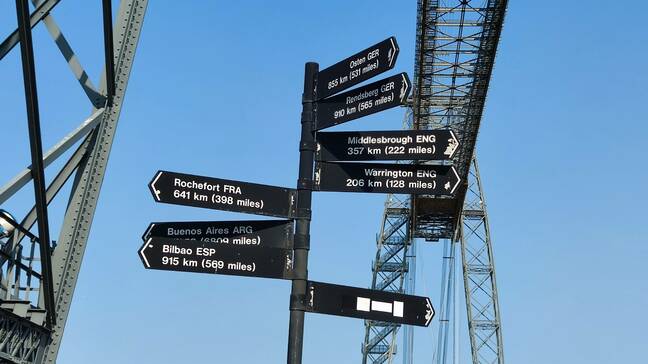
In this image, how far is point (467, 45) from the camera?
2848cm

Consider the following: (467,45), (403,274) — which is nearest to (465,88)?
(467,45)

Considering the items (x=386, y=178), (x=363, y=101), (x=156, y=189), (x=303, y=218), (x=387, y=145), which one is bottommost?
(x=303, y=218)

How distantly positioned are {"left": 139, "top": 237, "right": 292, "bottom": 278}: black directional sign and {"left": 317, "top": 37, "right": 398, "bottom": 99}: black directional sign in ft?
5.20

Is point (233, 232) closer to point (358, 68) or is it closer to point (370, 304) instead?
point (370, 304)

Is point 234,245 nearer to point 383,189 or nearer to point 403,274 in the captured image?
point 383,189

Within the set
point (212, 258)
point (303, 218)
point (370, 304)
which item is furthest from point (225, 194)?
point (370, 304)

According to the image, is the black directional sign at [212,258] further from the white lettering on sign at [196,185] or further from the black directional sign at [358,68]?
the black directional sign at [358,68]

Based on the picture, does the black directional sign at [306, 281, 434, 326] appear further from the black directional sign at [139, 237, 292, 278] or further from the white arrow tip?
the white arrow tip

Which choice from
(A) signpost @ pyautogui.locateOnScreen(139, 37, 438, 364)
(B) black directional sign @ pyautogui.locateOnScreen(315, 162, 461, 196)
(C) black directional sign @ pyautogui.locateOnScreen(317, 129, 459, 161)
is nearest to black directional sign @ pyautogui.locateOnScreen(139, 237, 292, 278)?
(A) signpost @ pyautogui.locateOnScreen(139, 37, 438, 364)

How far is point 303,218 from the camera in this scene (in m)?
8.02

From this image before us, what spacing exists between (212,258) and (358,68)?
2.19 m

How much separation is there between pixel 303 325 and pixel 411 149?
1.89 m

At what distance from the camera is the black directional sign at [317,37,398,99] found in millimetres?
8305

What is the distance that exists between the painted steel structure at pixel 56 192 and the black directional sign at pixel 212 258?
1443mm
